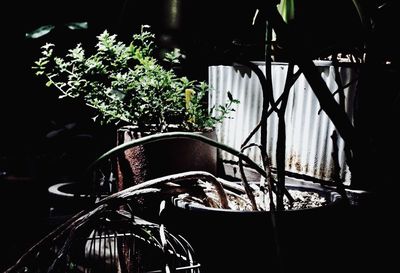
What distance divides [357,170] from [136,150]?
1.95ft

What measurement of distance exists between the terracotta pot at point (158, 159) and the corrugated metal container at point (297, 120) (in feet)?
0.89

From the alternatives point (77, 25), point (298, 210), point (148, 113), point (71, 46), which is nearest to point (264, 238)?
point (298, 210)

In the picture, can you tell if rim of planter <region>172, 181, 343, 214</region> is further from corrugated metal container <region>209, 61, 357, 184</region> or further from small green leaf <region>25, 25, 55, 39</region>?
small green leaf <region>25, 25, 55, 39</region>

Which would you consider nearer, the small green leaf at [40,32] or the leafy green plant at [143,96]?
the leafy green plant at [143,96]

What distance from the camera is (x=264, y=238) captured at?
33.7 inches

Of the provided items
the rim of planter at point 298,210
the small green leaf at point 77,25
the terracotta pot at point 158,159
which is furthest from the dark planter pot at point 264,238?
the small green leaf at point 77,25

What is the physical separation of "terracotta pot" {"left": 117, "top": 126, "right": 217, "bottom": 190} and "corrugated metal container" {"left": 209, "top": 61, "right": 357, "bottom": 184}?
270 mm

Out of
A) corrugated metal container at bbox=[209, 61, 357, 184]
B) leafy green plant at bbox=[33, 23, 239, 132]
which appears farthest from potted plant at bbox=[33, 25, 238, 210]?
corrugated metal container at bbox=[209, 61, 357, 184]

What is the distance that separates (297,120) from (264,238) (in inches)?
26.7

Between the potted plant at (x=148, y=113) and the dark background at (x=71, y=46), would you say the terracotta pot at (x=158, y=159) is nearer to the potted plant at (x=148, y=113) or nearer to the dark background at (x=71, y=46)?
the potted plant at (x=148, y=113)

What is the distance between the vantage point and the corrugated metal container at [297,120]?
4.41ft

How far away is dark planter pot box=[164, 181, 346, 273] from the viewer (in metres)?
0.85
